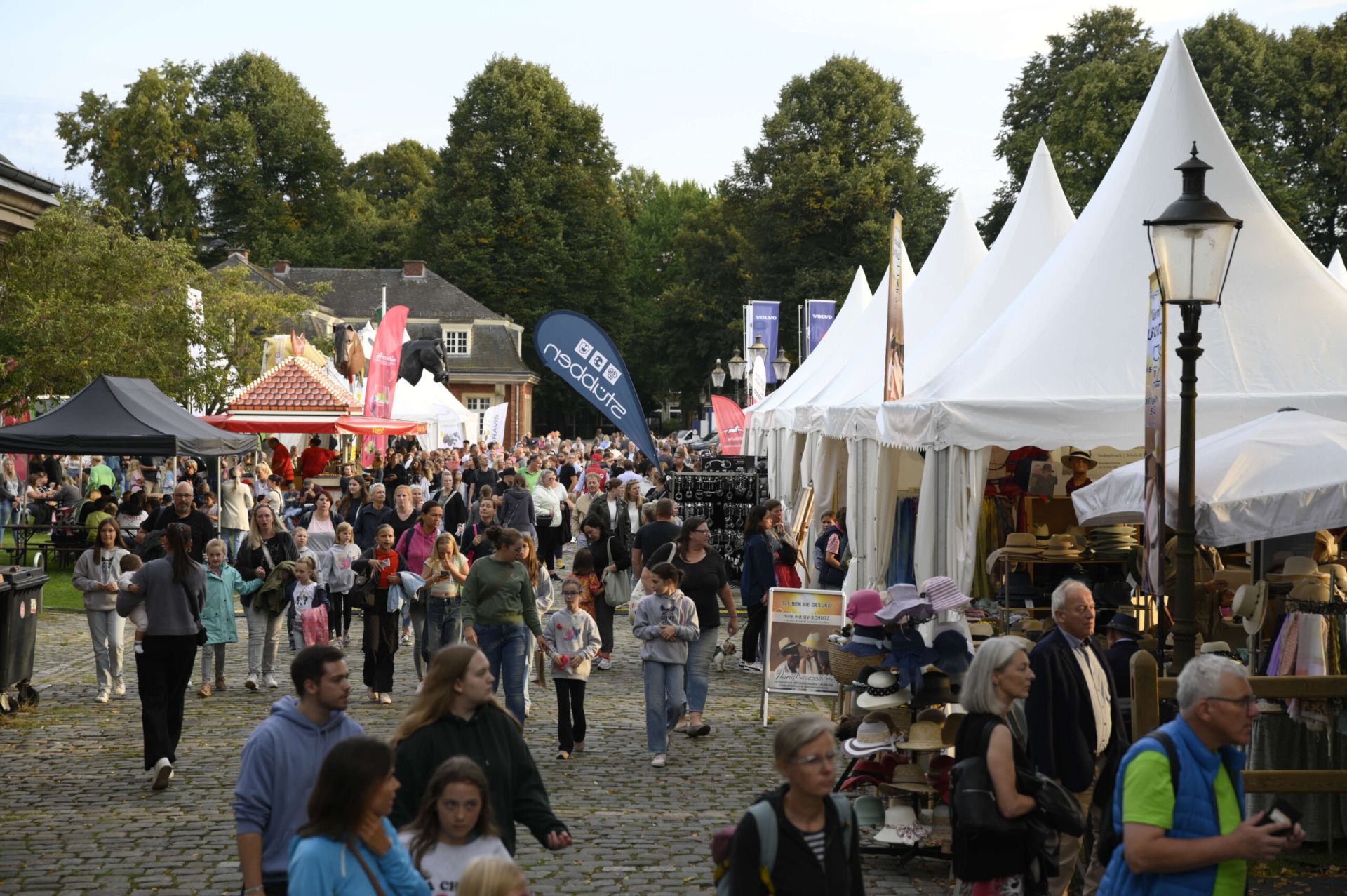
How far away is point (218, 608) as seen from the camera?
13.0 meters

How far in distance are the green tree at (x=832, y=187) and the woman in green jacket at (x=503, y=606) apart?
154 ft

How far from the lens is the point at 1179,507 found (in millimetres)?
7227

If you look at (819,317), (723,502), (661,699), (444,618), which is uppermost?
(819,317)

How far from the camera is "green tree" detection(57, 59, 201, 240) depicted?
63.8 meters

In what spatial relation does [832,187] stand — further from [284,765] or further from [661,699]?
[284,765]

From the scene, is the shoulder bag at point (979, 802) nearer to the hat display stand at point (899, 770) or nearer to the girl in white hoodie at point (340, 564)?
the hat display stand at point (899, 770)

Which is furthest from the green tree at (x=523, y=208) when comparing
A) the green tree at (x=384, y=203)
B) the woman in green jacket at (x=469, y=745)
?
the woman in green jacket at (x=469, y=745)

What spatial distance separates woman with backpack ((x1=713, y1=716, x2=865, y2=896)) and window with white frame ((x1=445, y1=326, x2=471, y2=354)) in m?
69.0

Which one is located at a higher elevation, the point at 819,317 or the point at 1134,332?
the point at 819,317

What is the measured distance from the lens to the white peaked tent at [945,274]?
69.3ft

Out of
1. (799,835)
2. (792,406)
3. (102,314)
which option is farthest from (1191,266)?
(102,314)

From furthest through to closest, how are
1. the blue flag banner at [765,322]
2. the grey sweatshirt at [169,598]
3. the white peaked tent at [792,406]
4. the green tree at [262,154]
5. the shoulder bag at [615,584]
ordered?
the green tree at [262,154] → the blue flag banner at [765,322] → the white peaked tent at [792,406] → the shoulder bag at [615,584] → the grey sweatshirt at [169,598]

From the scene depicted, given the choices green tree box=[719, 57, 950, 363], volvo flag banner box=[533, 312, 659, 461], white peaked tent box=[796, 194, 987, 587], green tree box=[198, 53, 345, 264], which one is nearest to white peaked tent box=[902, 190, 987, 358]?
white peaked tent box=[796, 194, 987, 587]

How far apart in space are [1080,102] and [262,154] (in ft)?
142
